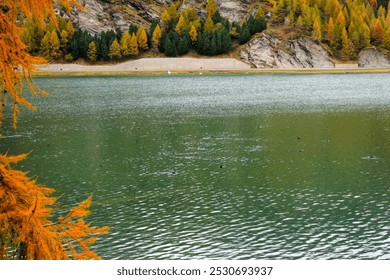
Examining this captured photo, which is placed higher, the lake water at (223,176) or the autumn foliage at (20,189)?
the autumn foliage at (20,189)

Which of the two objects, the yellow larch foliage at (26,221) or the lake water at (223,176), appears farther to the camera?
the lake water at (223,176)

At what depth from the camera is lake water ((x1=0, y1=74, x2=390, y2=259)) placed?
28266mm

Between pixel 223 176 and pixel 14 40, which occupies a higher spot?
pixel 14 40

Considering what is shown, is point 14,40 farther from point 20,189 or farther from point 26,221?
point 26,221

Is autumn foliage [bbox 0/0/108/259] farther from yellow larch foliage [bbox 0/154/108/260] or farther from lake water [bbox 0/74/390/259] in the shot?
lake water [bbox 0/74/390/259]

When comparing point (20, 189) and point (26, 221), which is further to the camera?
point (20, 189)

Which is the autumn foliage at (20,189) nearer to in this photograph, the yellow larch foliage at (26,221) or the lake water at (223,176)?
the yellow larch foliage at (26,221)

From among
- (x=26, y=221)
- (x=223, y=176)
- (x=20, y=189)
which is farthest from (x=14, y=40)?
(x=223, y=176)

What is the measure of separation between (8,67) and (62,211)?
2593 cm

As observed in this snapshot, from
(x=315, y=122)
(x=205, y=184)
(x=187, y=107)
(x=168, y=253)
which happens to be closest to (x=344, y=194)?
(x=205, y=184)

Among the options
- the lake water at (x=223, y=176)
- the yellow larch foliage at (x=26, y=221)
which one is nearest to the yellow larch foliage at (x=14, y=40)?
the yellow larch foliage at (x=26, y=221)

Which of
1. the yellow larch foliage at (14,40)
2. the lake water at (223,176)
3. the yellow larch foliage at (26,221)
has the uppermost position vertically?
the yellow larch foliage at (14,40)

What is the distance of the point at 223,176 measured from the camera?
43.2m

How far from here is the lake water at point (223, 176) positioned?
2827 centimetres
